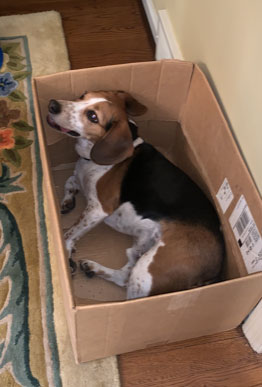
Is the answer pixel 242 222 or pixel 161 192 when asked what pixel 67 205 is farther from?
pixel 242 222

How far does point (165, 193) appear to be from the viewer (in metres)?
1.57

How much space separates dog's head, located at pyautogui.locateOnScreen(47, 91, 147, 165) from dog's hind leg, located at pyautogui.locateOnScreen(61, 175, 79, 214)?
27 centimetres

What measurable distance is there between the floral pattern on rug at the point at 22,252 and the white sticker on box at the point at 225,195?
71 cm

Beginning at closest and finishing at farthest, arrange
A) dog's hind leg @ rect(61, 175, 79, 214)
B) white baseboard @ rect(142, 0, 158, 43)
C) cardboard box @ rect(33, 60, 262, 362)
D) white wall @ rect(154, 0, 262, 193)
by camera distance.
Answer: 1. cardboard box @ rect(33, 60, 262, 362)
2. white wall @ rect(154, 0, 262, 193)
3. dog's hind leg @ rect(61, 175, 79, 214)
4. white baseboard @ rect(142, 0, 158, 43)

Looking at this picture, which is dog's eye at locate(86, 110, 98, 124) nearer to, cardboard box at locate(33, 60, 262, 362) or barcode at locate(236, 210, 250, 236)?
cardboard box at locate(33, 60, 262, 362)

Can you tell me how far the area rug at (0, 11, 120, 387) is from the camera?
1416 millimetres

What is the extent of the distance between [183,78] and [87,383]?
118 cm

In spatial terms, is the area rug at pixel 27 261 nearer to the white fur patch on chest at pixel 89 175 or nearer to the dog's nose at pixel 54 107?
the white fur patch on chest at pixel 89 175

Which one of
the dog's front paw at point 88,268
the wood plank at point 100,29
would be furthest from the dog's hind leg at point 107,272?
the wood plank at point 100,29

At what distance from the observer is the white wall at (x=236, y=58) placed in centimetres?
127

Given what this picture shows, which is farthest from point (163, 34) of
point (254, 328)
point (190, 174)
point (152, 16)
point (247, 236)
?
point (254, 328)

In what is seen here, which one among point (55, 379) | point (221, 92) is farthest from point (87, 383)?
point (221, 92)

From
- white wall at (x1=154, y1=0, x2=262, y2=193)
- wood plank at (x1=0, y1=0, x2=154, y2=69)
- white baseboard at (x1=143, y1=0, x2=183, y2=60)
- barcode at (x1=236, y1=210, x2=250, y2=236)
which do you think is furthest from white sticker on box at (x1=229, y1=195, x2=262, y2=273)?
wood plank at (x1=0, y1=0, x2=154, y2=69)

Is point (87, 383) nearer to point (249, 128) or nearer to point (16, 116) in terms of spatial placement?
point (249, 128)
